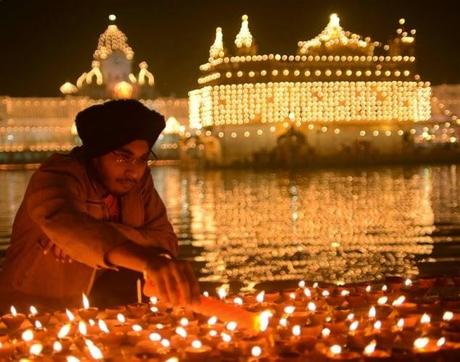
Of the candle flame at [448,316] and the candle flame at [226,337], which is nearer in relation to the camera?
the candle flame at [226,337]

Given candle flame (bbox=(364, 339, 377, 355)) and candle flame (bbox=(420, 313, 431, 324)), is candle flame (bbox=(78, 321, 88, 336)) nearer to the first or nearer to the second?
candle flame (bbox=(364, 339, 377, 355))

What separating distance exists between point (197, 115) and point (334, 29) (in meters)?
13.4

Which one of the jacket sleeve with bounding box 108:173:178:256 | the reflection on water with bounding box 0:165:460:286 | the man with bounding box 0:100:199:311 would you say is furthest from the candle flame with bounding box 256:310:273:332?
the reflection on water with bounding box 0:165:460:286

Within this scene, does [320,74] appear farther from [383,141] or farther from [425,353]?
[425,353]

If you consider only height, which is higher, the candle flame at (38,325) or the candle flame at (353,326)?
the candle flame at (353,326)

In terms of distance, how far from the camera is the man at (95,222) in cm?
237

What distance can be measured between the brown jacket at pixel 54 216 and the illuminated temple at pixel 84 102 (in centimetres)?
6515

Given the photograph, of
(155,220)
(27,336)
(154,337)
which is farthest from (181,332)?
(155,220)

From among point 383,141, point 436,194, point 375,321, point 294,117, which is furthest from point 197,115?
point 375,321

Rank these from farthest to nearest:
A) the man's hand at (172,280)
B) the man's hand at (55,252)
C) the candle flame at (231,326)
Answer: the man's hand at (55,252) < the candle flame at (231,326) < the man's hand at (172,280)

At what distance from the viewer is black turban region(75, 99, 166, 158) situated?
283 centimetres

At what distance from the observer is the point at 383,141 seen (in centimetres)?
6353

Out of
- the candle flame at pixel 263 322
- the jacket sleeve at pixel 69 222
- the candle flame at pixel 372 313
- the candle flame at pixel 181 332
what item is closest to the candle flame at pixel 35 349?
the jacket sleeve at pixel 69 222

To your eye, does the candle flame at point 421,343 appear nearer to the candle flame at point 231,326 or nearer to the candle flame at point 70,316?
the candle flame at point 231,326
